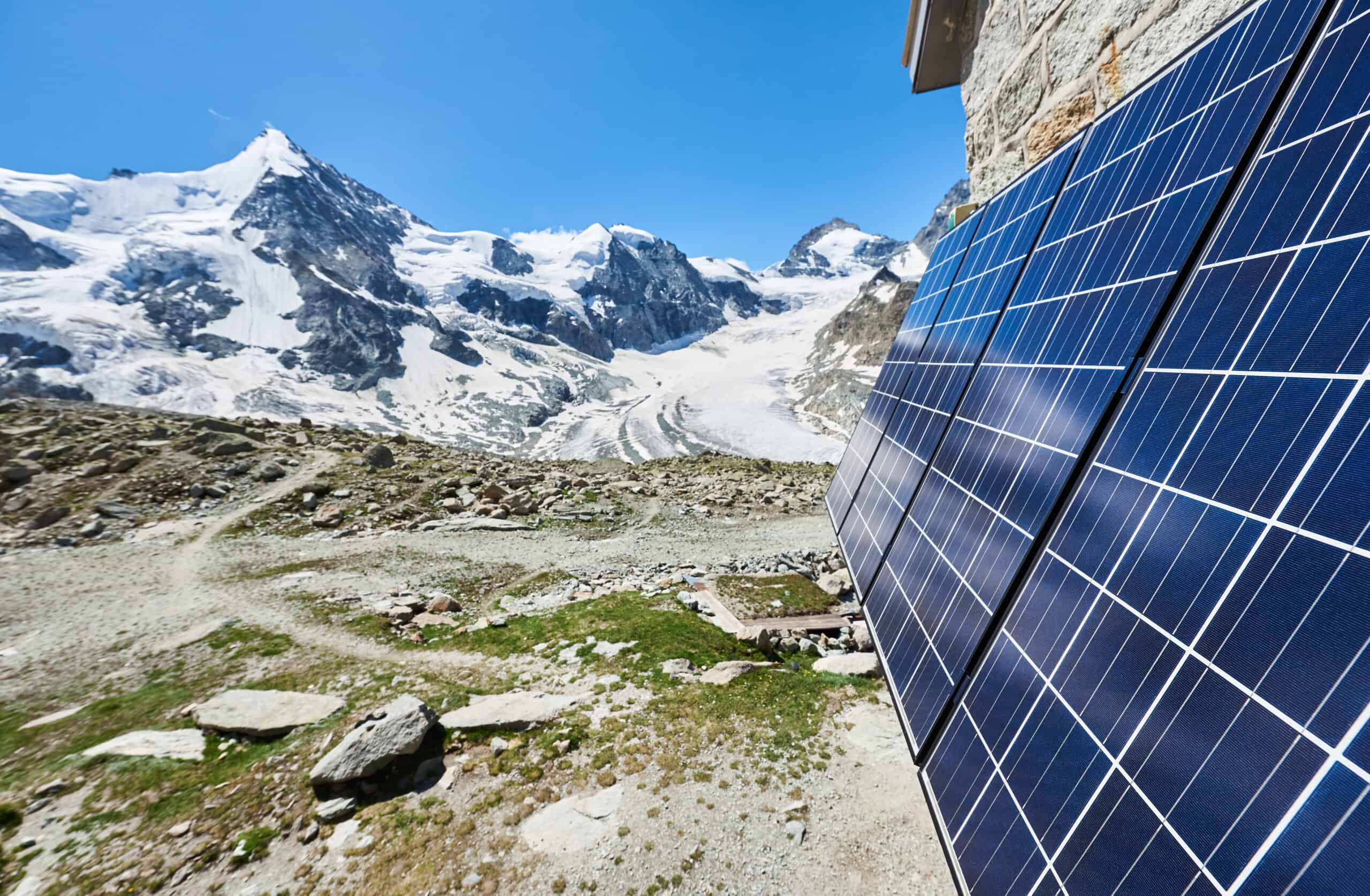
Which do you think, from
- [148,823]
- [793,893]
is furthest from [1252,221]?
[148,823]

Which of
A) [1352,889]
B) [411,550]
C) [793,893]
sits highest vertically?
[1352,889]

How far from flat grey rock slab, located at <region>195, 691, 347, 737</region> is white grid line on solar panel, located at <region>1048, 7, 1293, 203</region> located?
19593 mm

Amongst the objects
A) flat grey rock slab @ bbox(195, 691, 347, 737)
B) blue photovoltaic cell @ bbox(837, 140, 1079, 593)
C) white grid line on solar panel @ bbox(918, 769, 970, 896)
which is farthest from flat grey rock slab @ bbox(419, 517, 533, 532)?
white grid line on solar panel @ bbox(918, 769, 970, 896)

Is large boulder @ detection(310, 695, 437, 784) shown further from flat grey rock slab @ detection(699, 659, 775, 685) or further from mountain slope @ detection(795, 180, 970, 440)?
mountain slope @ detection(795, 180, 970, 440)

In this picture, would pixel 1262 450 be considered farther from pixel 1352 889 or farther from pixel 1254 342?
pixel 1352 889

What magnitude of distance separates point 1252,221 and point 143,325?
236 metres

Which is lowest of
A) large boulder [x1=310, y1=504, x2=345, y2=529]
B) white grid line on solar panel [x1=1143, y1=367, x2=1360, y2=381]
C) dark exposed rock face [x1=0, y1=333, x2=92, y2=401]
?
dark exposed rock face [x1=0, y1=333, x2=92, y2=401]

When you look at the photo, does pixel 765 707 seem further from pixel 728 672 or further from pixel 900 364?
pixel 900 364

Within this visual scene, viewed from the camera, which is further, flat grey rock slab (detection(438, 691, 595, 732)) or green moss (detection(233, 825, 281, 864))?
flat grey rock slab (detection(438, 691, 595, 732))

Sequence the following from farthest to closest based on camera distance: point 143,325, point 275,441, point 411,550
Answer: point 143,325 < point 275,441 < point 411,550

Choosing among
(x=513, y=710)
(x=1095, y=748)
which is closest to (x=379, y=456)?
(x=513, y=710)

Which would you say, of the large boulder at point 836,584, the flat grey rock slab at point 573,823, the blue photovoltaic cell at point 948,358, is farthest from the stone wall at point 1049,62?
the large boulder at point 836,584

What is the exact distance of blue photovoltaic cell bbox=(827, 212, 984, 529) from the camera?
1260 cm

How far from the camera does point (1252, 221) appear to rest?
14.9 ft
